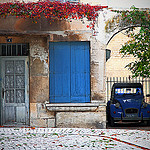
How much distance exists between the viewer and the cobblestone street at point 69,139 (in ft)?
28.3

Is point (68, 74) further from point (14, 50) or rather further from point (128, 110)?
point (128, 110)

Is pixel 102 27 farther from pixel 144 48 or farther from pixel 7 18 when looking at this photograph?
pixel 7 18

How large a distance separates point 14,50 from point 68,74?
84.5 inches

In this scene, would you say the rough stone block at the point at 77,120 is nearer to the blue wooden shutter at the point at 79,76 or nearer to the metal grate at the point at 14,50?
the blue wooden shutter at the point at 79,76

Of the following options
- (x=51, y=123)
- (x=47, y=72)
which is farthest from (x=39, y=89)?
(x=51, y=123)

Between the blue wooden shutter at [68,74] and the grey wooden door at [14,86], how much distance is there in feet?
3.45

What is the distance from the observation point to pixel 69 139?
32.2ft

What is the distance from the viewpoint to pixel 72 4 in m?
12.7

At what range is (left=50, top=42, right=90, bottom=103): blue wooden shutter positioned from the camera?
12641 millimetres

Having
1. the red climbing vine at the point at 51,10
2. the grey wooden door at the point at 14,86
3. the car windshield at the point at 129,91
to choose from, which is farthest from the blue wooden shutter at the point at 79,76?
the car windshield at the point at 129,91

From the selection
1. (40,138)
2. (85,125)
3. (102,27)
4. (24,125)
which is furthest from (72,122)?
(102,27)

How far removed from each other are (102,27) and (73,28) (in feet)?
3.33

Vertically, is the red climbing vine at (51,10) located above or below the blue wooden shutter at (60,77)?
above

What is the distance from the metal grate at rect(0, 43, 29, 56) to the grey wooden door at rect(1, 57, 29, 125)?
A: 0.59 feet
